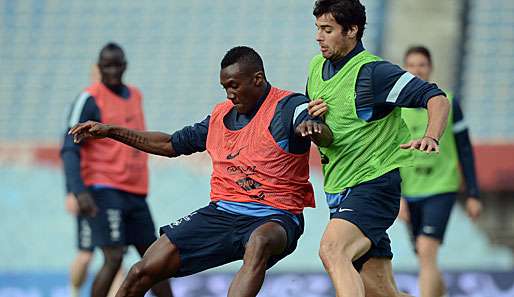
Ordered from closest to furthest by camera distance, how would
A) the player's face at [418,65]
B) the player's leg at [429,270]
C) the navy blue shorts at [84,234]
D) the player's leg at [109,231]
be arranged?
the player's leg at [109,231]
the player's leg at [429,270]
the player's face at [418,65]
the navy blue shorts at [84,234]

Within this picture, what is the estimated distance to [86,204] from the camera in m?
8.35

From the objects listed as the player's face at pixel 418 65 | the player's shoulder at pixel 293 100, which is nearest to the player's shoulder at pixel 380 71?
the player's shoulder at pixel 293 100

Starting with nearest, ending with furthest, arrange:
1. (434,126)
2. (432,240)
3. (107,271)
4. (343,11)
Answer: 1. (434,126)
2. (343,11)
3. (107,271)
4. (432,240)

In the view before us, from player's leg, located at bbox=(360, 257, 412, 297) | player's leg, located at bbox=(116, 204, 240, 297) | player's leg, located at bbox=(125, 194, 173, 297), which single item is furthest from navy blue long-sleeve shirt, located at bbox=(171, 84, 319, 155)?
player's leg, located at bbox=(125, 194, 173, 297)

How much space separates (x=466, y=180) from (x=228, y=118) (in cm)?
302

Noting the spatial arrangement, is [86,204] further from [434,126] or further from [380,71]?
[434,126]

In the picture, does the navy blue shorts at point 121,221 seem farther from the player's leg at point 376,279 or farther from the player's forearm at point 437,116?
the player's forearm at point 437,116

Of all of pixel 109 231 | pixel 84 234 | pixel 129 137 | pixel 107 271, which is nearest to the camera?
pixel 129 137

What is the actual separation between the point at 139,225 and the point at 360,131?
2.79 meters

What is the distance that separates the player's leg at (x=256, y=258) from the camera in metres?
5.91

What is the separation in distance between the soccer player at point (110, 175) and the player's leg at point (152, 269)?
2066mm

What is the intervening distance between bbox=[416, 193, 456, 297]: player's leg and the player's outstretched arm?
280 cm

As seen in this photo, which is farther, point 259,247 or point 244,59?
point 244,59

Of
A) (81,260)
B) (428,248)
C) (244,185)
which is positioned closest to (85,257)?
(81,260)
